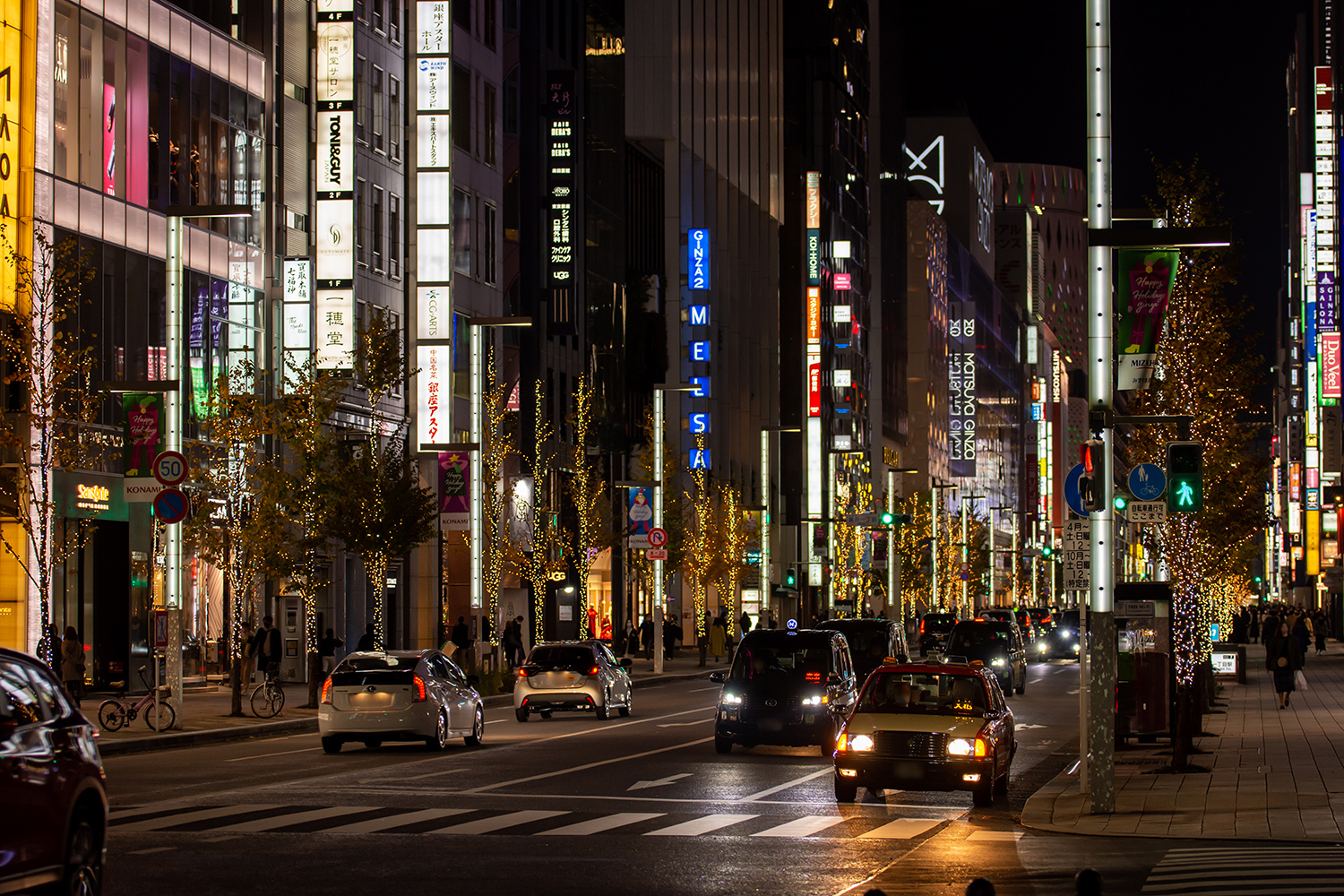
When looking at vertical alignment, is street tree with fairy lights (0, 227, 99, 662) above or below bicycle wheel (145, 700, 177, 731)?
above

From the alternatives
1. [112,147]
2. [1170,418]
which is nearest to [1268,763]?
[1170,418]

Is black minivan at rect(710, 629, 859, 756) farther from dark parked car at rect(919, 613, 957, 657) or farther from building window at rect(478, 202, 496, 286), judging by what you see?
building window at rect(478, 202, 496, 286)

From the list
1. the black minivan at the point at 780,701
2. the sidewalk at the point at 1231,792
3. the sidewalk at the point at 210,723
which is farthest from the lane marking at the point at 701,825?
the sidewalk at the point at 210,723

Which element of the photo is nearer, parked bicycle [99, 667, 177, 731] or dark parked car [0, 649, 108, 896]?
dark parked car [0, 649, 108, 896]

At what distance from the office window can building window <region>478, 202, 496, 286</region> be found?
1613 millimetres

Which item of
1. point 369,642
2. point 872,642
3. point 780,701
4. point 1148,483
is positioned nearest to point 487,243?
point 369,642

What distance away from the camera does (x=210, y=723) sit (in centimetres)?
3256

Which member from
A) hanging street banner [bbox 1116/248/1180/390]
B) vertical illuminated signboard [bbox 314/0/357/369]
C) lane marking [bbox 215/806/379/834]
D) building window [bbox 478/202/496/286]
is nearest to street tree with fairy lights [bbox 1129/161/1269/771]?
hanging street banner [bbox 1116/248/1180/390]

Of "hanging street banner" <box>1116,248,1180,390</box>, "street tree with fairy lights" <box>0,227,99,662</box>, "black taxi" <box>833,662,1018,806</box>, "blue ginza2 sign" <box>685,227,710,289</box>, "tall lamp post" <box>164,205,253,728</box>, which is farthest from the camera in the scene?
"blue ginza2 sign" <box>685,227,710,289</box>

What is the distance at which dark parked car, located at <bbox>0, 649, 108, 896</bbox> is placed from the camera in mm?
10312

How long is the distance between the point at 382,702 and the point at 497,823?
31.7ft

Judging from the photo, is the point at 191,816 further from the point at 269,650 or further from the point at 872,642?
the point at 872,642

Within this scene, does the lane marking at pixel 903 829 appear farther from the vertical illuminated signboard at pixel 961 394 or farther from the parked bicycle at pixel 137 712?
the vertical illuminated signboard at pixel 961 394

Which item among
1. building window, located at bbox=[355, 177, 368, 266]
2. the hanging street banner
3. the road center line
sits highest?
building window, located at bbox=[355, 177, 368, 266]
